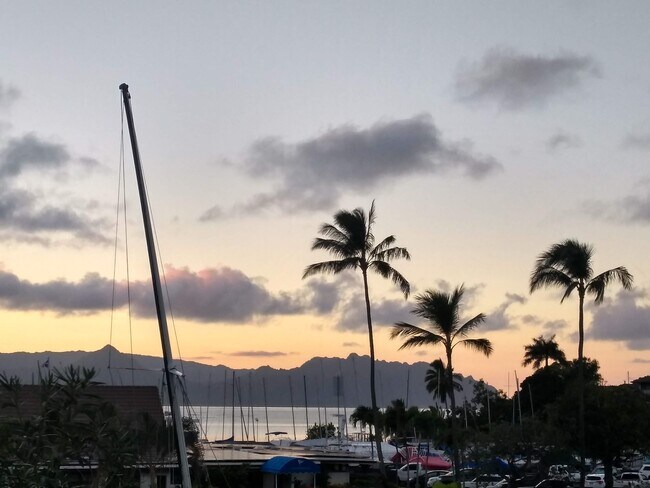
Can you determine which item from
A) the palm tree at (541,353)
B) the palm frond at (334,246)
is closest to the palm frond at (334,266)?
the palm frond at (334,246)

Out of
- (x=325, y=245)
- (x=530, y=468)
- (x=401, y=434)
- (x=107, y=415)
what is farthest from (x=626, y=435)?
(x=107, y=415)

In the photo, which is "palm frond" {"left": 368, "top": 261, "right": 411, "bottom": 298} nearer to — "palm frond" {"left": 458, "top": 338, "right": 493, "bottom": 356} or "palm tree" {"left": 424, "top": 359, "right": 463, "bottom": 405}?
"palm frond" {"left": 458, "top": 338, "right": 493, "bottom": 356}

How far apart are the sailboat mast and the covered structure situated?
1810 cm

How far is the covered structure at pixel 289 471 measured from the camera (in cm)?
4597

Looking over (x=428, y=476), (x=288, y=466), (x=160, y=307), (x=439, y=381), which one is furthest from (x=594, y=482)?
(x=160, y=307)

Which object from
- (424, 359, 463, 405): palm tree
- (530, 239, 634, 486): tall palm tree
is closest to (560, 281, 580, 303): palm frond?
(530, 239, 634, 486): tall palm tree

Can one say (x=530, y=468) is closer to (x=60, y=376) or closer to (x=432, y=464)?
(x=432, y=464)

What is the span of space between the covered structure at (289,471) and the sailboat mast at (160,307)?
18100 mm

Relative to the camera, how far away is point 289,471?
4609 centimetres

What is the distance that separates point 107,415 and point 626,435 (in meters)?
41.8

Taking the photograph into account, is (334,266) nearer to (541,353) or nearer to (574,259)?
(574,259)

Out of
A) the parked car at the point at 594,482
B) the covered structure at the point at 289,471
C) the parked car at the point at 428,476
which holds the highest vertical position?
the covered structure at the point at 289,471

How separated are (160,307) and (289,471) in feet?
67.0

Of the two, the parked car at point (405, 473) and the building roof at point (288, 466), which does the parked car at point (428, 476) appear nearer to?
the parked car at point (405, 473)
